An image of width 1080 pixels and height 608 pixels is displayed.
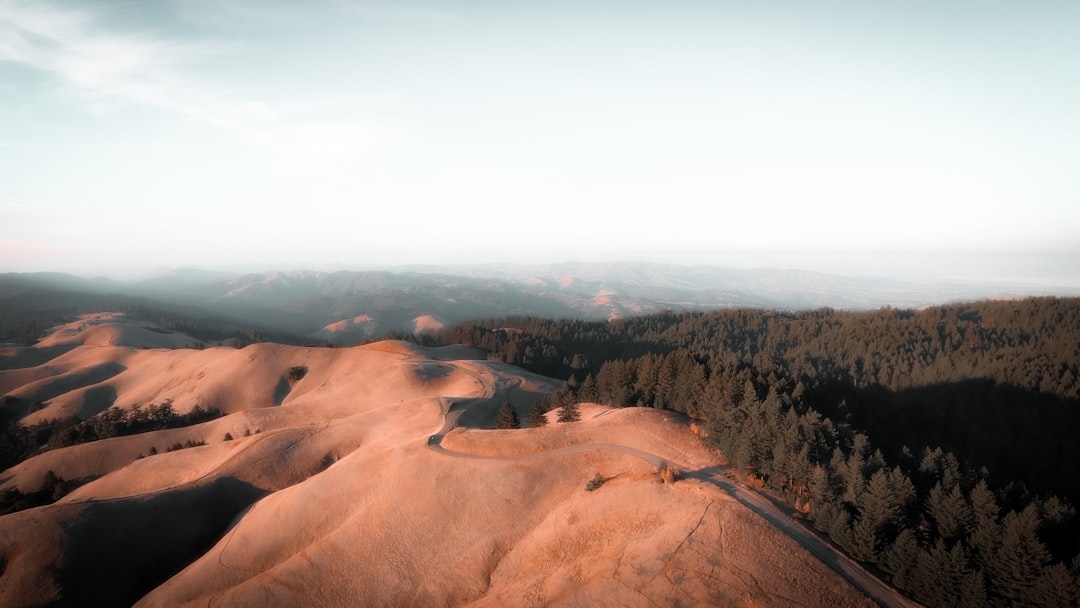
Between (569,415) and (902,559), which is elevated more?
(902,559)

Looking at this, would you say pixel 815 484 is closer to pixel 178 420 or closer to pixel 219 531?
pixel 219 531

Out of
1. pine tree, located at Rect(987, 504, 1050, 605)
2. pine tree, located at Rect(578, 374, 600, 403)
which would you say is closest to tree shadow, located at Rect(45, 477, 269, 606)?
pine tree, located at Rect(578, 374, 600, 403)

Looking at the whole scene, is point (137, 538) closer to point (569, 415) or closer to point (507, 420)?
point (507, 420)

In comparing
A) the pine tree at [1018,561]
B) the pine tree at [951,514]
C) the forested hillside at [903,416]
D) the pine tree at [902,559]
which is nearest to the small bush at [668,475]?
the forested hillside at [903,416]

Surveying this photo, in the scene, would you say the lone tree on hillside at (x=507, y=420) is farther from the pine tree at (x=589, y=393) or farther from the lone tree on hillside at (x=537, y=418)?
the pine tree at (x=589, y=393)

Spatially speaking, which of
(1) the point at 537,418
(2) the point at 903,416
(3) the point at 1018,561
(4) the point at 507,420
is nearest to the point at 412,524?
(4) the point at 507,420

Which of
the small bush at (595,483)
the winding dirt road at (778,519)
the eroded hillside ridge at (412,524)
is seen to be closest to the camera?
the winding dirt road at (778,519)

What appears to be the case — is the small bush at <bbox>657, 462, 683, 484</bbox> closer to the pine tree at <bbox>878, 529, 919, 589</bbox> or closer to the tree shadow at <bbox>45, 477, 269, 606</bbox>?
the pine tree at <bbox>878, 529, 919, 589</bbox>

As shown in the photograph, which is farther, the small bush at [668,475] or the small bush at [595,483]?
the small bush at [595,483]

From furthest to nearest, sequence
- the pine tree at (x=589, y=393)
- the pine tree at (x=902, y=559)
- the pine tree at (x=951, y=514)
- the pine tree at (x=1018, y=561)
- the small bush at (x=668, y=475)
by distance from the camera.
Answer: the pine tree at (x=589, y=393), the small bush at (x=668, y=475), the pine tree at (x=951, y=514), the pine tree at (x=902, y=559), the pine tree at (x=1018, y=561)

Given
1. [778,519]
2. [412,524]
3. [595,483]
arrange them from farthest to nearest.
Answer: [412,524], [595,483], [778,519]
